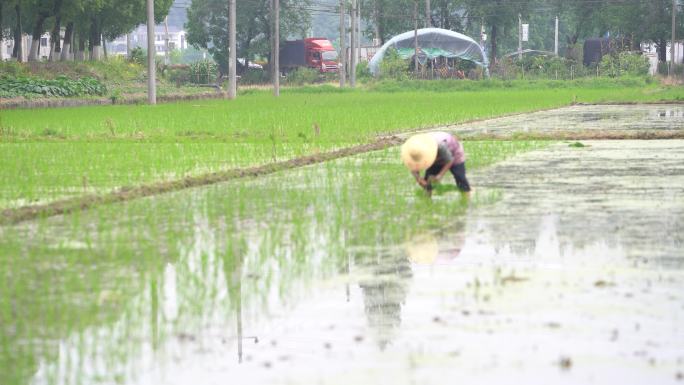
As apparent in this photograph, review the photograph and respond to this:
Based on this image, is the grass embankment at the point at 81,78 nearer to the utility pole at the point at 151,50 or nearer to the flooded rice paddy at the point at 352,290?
the utility pole at the point at 151,50

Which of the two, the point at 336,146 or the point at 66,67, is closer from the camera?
the point at 336,146

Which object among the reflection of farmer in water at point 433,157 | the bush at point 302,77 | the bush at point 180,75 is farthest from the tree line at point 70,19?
the reflection of farmer in water at point 433,157

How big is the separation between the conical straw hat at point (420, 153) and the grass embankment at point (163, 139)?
3449 millimetres

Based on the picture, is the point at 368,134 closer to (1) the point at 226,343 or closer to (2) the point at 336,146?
(2) the point at 336,146

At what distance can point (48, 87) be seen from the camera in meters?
43.5

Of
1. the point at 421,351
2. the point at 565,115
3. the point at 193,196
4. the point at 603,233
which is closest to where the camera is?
the point at 421,351

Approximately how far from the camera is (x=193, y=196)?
12.9 m

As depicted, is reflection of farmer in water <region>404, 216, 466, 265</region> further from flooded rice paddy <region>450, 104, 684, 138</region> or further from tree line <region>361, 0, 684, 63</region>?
tree line <region>361, 0, 684, 63</region>

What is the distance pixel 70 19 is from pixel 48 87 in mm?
9949

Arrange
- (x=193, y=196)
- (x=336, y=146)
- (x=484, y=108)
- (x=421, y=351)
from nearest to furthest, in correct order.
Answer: (x=421, y=351) < (x=193, y=196) < (x=336, y=146) < (x=484, y=108)

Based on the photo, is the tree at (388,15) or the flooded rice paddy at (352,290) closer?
the flooded rice paddy at (352,290)

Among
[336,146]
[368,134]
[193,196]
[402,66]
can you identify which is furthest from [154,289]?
[402,66]

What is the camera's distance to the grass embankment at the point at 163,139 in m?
14.8

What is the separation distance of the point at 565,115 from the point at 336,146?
42.0 ft
